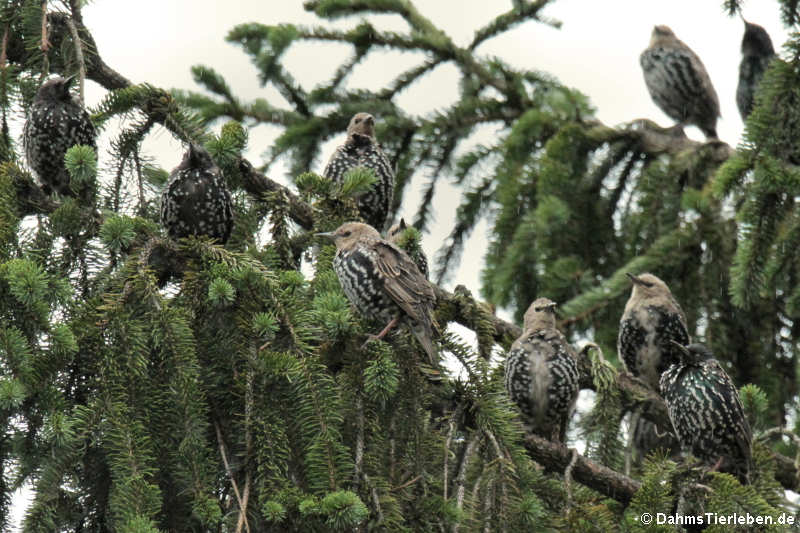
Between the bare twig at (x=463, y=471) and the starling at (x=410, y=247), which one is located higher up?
the starling at (x=410, y=247)

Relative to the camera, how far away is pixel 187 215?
158 inches

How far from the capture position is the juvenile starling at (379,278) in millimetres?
3941

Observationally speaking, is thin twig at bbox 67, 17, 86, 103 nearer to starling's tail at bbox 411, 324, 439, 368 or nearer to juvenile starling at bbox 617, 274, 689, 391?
starling's tail at bbox 411, 324, 439, 368

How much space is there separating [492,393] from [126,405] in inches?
43.5

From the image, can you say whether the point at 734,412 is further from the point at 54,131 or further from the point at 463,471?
the point at 54,131

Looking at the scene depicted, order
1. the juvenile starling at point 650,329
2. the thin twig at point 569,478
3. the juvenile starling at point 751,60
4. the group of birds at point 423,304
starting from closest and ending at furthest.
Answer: the thin twig at point 569,478
the group of birds at point 423,304
the juvenile starling at point 650,329
the juvenile starling at point 751,60

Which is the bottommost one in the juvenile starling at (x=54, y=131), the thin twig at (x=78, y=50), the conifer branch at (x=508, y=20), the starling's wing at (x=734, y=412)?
the starling's wing at (x=734, y=412)

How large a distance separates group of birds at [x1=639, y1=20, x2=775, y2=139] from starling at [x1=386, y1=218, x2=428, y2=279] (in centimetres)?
335

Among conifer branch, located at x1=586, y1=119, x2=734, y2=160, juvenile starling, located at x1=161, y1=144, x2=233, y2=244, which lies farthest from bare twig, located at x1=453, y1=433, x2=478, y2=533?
conifer branch, located at x1=586, y1=119, x2=734, y2=160

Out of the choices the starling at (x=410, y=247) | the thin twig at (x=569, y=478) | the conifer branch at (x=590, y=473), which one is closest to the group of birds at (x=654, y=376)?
the conifer branch at (x=590, y=473)

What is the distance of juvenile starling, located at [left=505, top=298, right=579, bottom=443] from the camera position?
5.16 meters

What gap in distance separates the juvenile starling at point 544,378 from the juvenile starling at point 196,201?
1.74 metres

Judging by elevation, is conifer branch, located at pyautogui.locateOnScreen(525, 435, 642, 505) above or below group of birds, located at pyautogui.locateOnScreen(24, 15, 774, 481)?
below

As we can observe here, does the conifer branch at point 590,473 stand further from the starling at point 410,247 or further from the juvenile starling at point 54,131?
the juvenile starling at point 54,131
